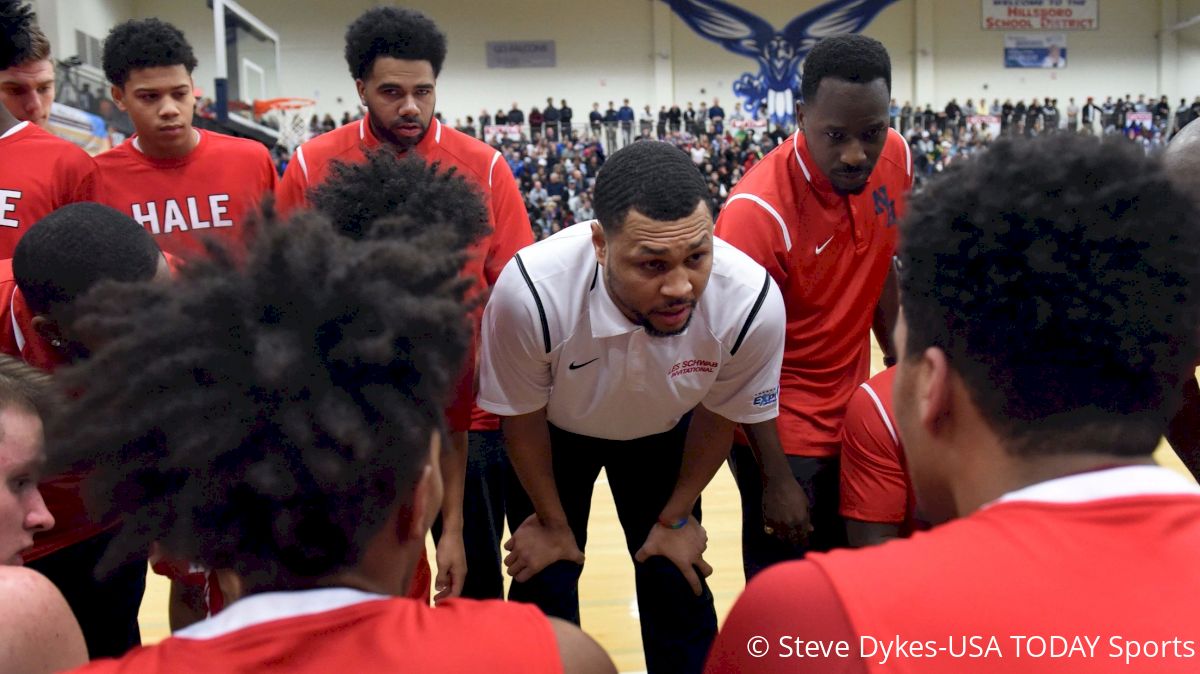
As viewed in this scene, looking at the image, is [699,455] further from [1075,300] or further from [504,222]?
[1075,300]

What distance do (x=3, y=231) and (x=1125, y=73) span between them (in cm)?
2432

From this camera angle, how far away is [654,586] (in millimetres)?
2748

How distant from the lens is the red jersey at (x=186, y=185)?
3266 mm

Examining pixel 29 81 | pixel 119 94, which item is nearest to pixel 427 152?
pixel 119 94

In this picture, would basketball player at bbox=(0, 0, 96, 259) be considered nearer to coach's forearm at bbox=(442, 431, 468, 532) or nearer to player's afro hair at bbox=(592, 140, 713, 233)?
coach's forearm at bbox=(442, 431, 468, 532)

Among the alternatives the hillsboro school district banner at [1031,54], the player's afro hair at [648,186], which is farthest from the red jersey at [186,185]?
the hillsboro school district banner at [1031,54]

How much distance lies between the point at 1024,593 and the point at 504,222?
249cm

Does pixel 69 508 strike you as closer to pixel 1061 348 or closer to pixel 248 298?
pixel 248 298

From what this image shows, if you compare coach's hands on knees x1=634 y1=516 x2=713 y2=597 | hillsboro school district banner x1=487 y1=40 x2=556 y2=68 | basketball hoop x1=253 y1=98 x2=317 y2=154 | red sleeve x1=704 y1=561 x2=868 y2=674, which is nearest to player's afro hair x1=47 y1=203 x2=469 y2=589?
red sleeve x1=704 y1=561 x2=868 y2=674

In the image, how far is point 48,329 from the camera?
2.08 m

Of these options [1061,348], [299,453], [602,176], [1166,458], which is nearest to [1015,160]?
[1061,348]

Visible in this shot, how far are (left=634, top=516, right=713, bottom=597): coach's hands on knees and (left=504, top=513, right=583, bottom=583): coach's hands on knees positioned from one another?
205mm

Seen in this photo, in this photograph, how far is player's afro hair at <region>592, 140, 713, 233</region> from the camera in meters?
2.19

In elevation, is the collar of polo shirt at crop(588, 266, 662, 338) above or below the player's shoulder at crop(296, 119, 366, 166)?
below
